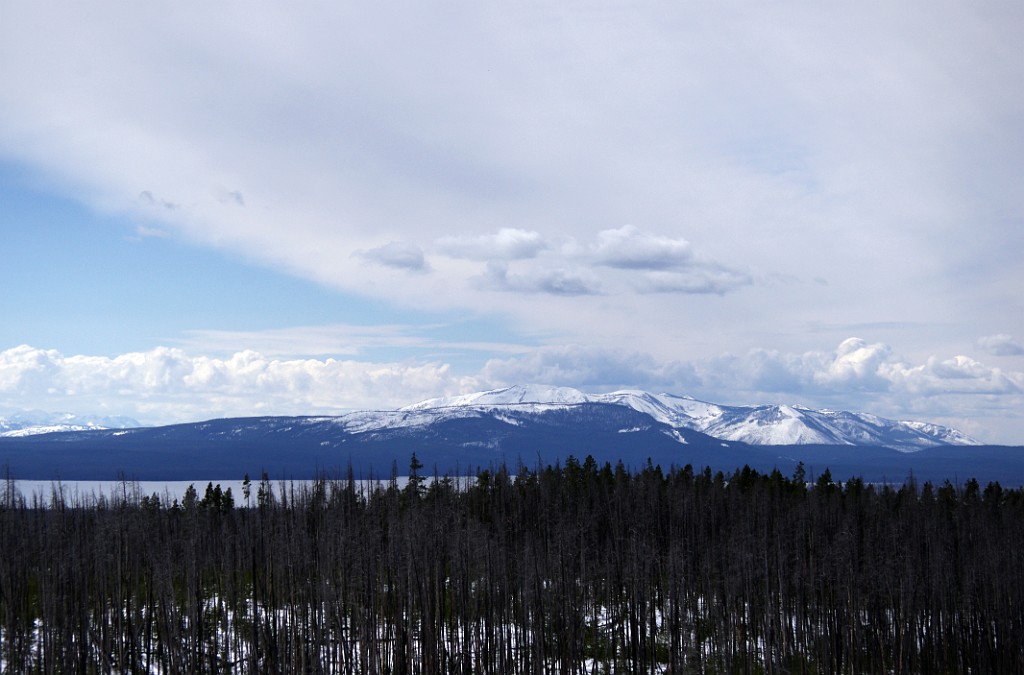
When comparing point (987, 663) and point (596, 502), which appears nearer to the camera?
point (987, 663)

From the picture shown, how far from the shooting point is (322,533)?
86.5 metres

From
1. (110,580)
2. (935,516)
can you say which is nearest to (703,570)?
(935,516)

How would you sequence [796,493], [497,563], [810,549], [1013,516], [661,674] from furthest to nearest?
[796,493]
[1013,516]
[810,549]
[497,563]
[661,674]

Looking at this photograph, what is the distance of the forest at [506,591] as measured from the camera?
71812 mm

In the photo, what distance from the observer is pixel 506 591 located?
3270 inches

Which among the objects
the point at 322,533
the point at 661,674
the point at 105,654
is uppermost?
the point at 322,533

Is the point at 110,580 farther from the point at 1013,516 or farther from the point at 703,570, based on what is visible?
the point at 1013,516

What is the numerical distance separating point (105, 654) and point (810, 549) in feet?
245

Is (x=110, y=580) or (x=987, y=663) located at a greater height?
(x=110, y=580)

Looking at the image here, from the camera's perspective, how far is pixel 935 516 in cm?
11344

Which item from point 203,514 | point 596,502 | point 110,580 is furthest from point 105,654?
point 596,502

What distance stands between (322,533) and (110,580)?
20668 mm

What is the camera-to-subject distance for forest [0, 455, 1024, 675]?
7181 cm

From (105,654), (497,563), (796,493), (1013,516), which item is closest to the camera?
(105,654)
